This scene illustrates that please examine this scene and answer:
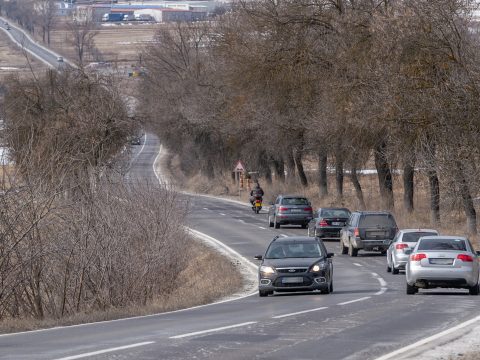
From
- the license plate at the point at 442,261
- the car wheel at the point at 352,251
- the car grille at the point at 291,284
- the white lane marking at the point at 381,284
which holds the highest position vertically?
the license plate at the point at 442,261

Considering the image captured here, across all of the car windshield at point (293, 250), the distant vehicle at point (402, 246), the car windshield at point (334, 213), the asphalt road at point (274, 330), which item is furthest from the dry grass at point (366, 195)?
the asphalt road at point (274, 330)

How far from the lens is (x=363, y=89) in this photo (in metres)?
46.7

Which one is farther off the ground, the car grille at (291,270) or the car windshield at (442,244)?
the car windshield at (442,244)

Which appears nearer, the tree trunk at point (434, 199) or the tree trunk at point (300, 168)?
the tree trunk at point (434, 199)

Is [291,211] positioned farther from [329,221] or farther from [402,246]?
[402,246]

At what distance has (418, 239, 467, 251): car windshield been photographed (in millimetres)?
26391

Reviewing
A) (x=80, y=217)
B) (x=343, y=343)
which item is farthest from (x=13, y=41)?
(x=343, y=343)

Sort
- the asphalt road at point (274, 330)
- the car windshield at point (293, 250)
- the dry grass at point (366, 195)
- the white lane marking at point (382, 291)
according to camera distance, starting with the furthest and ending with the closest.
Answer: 1. the dry grass at point (366, 195)
2. the car windshield at point (293, 250)
3. the white lane marking at point (382, 291)
4. the asphalt road at point (274, 330)

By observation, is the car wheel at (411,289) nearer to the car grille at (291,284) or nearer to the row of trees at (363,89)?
the car grille at (291,284)

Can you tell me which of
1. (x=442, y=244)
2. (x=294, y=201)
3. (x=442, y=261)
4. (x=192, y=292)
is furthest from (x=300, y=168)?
(x=442, y=261)

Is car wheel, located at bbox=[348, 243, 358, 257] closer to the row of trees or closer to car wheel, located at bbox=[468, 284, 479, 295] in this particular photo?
the row of trees

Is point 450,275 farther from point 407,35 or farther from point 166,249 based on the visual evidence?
point 407,35

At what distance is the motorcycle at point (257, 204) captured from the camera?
63.9 m

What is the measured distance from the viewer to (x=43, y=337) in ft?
54.9
